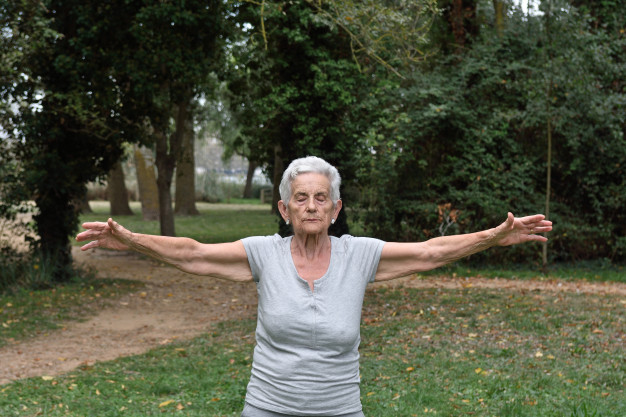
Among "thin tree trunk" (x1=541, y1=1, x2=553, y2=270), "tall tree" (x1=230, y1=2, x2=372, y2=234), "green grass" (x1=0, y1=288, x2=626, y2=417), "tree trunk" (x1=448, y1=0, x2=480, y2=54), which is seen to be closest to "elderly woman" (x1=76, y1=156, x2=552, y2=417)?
"green grass" (x1=0, y1=288, x2=626, y2=417)

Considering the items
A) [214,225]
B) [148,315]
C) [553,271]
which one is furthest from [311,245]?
[214,225]

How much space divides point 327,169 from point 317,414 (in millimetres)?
1041

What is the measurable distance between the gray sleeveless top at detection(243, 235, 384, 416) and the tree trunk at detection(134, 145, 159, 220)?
24.0 m

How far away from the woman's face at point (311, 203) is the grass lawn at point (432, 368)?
3282 millimetres

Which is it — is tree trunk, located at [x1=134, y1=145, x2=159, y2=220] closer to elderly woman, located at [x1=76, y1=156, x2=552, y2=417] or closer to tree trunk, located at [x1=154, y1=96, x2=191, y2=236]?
tree trunk, located at [x1=154, y1=96, x2=191, y2=236]

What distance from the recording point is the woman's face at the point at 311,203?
3.11 meters

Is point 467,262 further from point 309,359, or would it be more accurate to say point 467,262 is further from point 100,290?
point 309,359

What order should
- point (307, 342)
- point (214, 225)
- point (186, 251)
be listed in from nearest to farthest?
point (307, 342), point (186, 251), point (214, 225)

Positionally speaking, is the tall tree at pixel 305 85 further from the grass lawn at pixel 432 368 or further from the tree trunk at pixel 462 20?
the grass lawn at pixel 432 368

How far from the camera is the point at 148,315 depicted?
11727 mm

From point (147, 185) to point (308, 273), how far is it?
24521 mm

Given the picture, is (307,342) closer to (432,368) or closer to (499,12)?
(432,368)

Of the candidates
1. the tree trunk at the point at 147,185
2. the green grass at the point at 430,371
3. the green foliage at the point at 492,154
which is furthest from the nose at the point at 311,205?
the tree trunk at the point at 147,185

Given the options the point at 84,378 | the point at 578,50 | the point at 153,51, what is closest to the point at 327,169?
the point at 84,378
